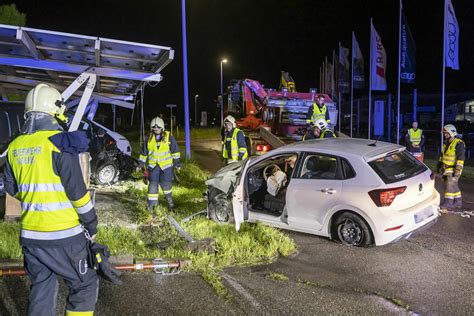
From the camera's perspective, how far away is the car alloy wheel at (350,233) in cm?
612

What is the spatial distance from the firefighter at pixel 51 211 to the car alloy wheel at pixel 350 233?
379 centimetres

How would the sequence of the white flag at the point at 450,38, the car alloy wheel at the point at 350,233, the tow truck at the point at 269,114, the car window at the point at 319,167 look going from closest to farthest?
the car alloy wheel at the point at 350,233, the car window at the point at 319,167, the tow truck at the point at 269,114, the white flag at the point at 450,38

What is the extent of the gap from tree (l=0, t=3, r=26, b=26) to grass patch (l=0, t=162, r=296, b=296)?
12.9 metres

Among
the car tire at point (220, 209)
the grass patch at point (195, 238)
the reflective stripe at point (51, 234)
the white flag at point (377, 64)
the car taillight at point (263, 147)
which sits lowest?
the grass patch at point (195, 238)

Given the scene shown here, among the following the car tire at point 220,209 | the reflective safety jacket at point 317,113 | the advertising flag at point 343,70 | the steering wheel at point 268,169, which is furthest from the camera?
the advertising flag at point 343,70

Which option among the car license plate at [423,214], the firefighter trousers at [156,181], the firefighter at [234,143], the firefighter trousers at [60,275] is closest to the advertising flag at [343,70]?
the firefighter at [234,143]

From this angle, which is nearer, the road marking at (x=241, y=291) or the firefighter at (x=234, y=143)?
the road marking at (x=241, y=291)

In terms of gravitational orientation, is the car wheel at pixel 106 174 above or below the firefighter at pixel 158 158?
below

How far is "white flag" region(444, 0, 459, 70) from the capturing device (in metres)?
16.3

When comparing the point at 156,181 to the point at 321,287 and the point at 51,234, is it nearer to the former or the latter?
the point at 321,287

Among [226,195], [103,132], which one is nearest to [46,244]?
[226,195]

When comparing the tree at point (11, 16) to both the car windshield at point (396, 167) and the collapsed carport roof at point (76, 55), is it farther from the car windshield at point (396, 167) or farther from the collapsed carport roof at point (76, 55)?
the car windshield at point (396, 167)

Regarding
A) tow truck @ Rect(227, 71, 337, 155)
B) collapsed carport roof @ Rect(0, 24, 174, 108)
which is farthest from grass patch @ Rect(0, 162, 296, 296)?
tow truck @ Rect(227, 71, 337, 155)

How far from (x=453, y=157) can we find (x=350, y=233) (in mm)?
3621
